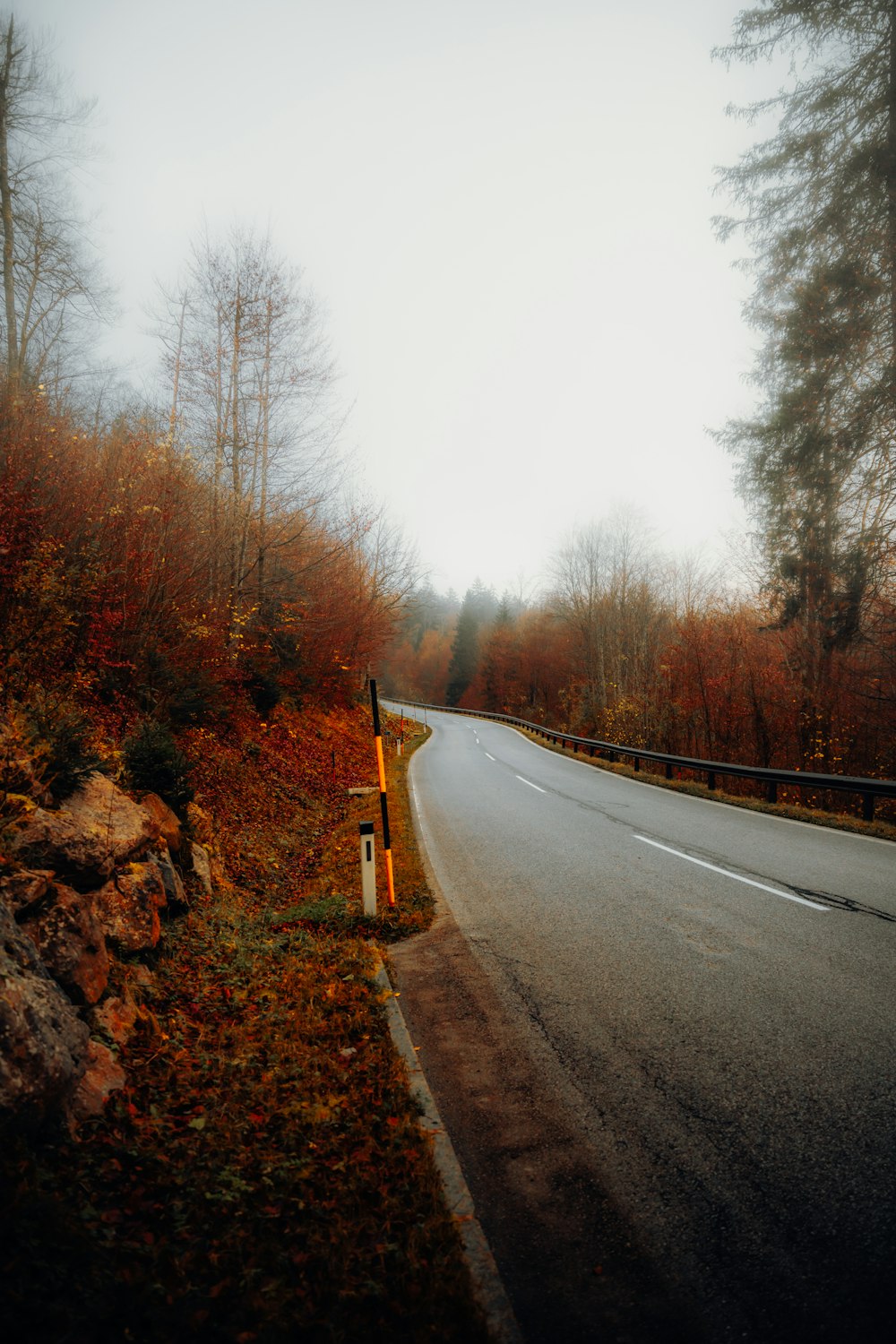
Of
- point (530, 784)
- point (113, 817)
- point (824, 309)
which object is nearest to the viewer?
point (113, 817)

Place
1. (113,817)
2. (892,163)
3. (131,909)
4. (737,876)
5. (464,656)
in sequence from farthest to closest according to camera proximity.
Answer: (464,656) < (892,163) < (737,876) < (113,817) < (131,909)

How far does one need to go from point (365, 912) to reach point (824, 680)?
12.9 meters

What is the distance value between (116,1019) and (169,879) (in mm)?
1904

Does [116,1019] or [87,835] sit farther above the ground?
[87,835]

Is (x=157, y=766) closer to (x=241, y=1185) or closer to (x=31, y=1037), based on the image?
(x=31, y=1037)

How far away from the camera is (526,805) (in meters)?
12.1

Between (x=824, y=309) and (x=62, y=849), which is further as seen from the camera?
(x=824, y=309)

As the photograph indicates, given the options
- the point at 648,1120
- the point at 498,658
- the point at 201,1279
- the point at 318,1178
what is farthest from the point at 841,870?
the point at 498,658

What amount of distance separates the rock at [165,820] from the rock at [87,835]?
741 millimetres

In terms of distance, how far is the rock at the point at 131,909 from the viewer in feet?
13.9

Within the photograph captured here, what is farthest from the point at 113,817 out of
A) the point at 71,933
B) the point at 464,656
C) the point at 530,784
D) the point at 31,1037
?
the point at 464,656

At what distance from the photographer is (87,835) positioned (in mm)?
Result: 4223

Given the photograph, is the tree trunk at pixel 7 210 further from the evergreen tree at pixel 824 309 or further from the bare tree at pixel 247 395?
the evergreen tree at pixel 824 309

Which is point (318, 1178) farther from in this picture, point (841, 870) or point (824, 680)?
point (824, 680)
